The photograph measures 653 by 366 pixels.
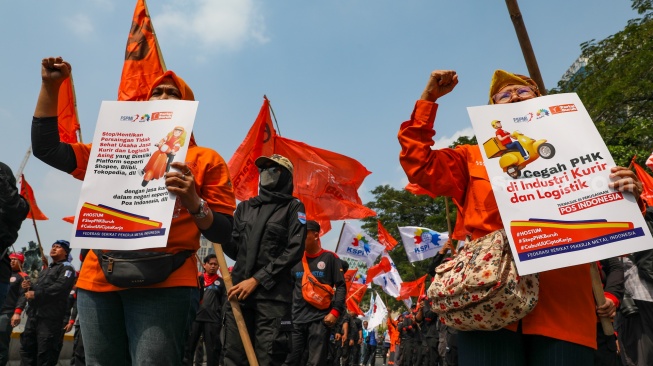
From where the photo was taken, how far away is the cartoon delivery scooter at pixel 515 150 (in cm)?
260

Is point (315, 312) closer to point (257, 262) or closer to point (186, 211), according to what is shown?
point (257, 262)

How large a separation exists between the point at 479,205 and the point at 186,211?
1.41m

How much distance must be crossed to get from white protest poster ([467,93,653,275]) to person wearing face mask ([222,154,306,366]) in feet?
6.50

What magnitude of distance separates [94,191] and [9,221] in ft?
6.44

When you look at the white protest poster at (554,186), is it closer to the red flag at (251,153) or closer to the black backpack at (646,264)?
the black backpack at (646,264)

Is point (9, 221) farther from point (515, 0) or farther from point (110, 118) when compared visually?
point (515, 0)

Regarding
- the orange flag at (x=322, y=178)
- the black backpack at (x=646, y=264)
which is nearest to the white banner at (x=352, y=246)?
the orange flag at (x=322, y=178)

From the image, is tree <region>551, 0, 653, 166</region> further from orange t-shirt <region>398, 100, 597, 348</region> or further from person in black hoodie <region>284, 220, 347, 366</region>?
orange t-shirt <region>398, 100, 597, 348</region>

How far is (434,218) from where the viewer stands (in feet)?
123

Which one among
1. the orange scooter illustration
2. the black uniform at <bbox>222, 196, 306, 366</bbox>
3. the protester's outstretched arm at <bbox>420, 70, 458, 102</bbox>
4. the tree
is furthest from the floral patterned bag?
the tree

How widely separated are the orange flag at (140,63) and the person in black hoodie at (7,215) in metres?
1.05

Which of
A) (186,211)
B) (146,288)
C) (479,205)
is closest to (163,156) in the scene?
(186,211)

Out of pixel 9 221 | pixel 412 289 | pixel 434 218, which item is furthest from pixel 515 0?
pixel 434 218

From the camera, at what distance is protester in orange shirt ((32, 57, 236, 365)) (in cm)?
267
